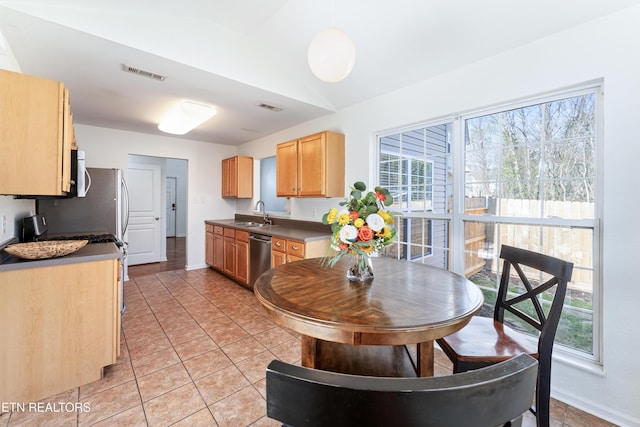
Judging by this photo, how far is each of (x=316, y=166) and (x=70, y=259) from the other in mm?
2349

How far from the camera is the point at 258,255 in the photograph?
369 centimetres

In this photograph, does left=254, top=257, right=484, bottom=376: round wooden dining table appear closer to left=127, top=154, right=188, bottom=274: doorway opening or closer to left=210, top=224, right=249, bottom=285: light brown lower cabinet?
left=210, top=224, right=249, bottom=285: light brown lower cabinet

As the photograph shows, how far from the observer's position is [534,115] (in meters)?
2.03

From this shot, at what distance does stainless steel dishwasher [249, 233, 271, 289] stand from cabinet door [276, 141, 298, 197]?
0.69 m

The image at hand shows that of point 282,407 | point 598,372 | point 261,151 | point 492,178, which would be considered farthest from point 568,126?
point 261,151

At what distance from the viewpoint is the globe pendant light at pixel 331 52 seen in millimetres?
1477

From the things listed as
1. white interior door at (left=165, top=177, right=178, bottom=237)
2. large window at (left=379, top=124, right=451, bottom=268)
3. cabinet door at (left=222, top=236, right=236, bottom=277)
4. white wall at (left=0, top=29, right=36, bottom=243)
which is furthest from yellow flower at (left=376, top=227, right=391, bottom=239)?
white interior door at (left=165, top=177, right=178, bottom=237)

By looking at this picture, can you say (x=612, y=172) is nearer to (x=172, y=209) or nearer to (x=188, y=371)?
(x=188, y=371)

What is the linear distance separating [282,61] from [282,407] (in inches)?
119

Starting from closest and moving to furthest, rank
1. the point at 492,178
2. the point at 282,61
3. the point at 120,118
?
the point at 492,178 < the point at 282,61 < the point at 120,118

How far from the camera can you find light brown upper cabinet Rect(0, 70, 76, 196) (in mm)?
1589

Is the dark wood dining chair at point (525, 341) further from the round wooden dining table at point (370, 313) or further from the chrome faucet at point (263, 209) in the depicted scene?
the chrome faucet at point (263, 209)

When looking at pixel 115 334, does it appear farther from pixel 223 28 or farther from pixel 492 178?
pixel 492 178

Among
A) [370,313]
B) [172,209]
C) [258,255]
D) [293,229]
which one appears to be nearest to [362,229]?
[370,313]
